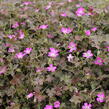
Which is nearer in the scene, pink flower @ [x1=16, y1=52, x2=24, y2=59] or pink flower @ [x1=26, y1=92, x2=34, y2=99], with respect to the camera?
pink flower @ [x1=26, y1=92, x2=34, y2=99]

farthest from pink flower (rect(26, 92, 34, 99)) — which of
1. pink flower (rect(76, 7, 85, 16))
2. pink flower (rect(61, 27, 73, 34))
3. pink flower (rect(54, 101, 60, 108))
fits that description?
pink flower (rect(76, 7, 85, 16))

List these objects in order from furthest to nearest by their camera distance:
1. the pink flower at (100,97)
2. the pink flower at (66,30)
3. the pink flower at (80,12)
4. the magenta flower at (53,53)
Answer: the pink flower at (80,12), the pink flower at (66,30), the magenta flower at (53,53), the pink flower at (100,97)

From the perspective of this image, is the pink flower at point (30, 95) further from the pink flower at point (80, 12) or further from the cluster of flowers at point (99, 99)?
the pink flower at point (80, 12)

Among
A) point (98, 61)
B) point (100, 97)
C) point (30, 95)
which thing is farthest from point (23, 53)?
point (100, 97)

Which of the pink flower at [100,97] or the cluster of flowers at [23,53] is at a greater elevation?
the cluster of flowers at [23,53]

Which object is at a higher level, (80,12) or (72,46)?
(80,12)

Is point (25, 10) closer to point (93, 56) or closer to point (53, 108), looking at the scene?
point (93, 56)

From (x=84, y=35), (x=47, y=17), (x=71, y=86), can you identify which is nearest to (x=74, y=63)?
(x=71, y=86)

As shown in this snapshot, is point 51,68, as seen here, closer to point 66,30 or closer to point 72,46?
point 72,46

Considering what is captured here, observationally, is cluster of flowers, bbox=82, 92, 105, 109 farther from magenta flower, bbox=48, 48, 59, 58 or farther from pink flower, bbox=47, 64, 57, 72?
magenta flower, bbox=48, 48, 59, 58

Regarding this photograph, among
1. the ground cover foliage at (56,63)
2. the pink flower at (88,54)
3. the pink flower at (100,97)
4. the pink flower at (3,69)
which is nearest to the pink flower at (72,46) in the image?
the ground cover foliage at (56,63)

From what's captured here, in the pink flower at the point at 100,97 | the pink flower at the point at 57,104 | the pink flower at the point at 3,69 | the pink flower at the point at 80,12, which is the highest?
the pink flower at the point at 80,12
